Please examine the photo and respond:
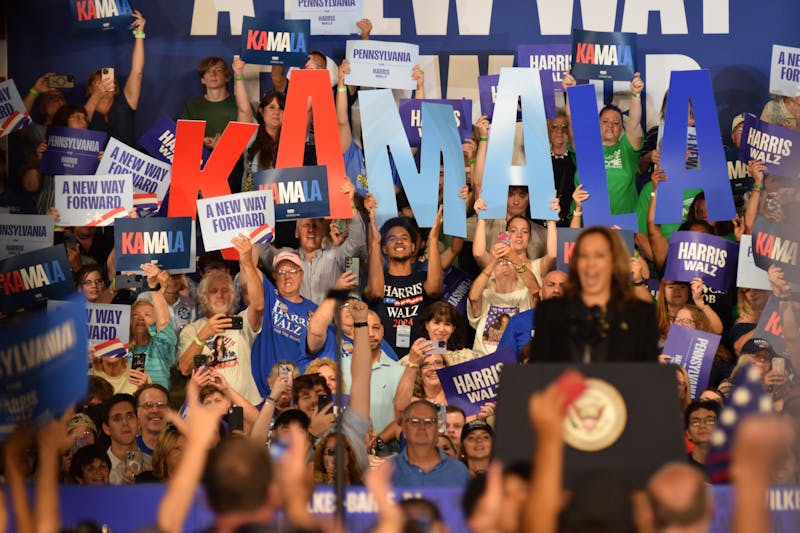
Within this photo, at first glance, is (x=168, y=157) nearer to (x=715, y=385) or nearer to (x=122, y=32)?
(x=122, y=32)

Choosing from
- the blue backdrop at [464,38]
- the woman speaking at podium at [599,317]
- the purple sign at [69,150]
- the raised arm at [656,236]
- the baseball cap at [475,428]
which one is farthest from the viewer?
the blue backdrop at [464,38]

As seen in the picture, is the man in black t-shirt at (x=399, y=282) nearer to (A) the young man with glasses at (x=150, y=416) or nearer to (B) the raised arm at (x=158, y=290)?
(B) the raised arm at (x=158, y=290)

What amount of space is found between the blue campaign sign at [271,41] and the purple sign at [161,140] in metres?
0.69

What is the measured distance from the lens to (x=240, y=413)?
607 centimetres

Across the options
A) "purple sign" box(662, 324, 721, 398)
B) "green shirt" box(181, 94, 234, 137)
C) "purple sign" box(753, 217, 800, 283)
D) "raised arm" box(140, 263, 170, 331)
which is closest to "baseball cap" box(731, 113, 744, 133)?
"purple sign" box(753, 217, 800, 283)

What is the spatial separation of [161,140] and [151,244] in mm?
1336

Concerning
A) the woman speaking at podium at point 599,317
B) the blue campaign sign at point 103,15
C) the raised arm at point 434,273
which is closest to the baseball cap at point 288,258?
the raised arm at point 434,273

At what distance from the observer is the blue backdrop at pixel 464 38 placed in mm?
9758

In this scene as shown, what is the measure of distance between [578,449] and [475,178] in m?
4.64

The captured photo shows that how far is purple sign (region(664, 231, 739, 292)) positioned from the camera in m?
8.00

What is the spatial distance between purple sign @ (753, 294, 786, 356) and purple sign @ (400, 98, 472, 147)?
2.25 metres

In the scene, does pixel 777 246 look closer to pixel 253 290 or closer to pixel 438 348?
pixel 438 348

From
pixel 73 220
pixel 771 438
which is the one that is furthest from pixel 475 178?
pixel 771 438

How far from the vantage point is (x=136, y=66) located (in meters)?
9.38
